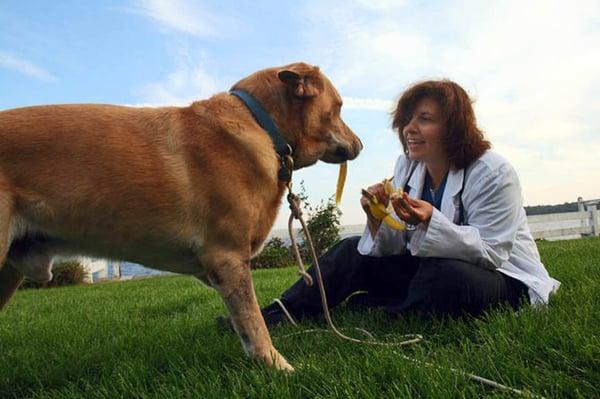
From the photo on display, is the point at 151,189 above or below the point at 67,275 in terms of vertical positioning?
above

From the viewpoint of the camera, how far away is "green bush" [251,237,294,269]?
13.1 meters

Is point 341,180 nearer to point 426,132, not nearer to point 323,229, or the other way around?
point 426,132

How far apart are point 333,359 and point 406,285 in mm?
1216

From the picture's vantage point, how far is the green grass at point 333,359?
1790 mm

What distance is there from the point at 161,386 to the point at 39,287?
12464 mm

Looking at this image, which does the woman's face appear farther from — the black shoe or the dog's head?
the black shoe

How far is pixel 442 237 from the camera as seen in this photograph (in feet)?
8.55

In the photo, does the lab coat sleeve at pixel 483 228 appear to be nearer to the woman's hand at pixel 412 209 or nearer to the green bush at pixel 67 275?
the woman's hand at pixel 412 209

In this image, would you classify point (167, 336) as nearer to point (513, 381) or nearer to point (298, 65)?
point (298, 65)

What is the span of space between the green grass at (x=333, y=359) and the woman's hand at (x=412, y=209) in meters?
0.59

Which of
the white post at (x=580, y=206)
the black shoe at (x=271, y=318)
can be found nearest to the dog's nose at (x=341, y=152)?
the black shoe at (x=271, y=318)

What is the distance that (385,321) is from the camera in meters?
2.99

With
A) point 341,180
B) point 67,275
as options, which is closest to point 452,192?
point 341,180

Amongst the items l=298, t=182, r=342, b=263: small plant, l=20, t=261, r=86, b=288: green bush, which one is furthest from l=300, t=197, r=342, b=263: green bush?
l=20, t=261, r=86, b=288: green bush
